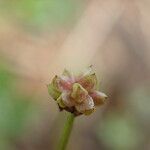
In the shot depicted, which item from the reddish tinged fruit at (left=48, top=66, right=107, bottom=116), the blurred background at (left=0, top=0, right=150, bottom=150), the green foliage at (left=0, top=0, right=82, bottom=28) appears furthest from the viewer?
the green foliage at (left=0, top=0, right=82, bottom=28)

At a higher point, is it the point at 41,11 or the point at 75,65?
the point at 41,11

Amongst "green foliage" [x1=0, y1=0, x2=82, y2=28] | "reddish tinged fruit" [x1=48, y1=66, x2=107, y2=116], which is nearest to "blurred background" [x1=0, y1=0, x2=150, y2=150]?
"green foliage" [x1=0, y1=0, x2=82, y2=28]

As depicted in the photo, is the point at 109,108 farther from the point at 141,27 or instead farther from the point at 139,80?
the point at 141,27

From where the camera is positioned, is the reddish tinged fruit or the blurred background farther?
the blurred background

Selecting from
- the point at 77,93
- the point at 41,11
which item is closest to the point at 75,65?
the point at 41,11

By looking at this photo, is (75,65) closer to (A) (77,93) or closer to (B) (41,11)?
(B) (41,11)

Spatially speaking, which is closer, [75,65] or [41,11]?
[75,65]

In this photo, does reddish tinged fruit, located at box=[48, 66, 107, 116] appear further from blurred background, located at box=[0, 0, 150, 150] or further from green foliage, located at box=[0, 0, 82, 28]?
green foliage, located at box=[0, 0, 82, 28]

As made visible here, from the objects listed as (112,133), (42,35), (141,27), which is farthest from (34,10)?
(112,133)

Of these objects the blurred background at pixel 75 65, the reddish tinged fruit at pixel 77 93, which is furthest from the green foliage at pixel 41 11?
the reddish tinged fruit at pixel 77 93
